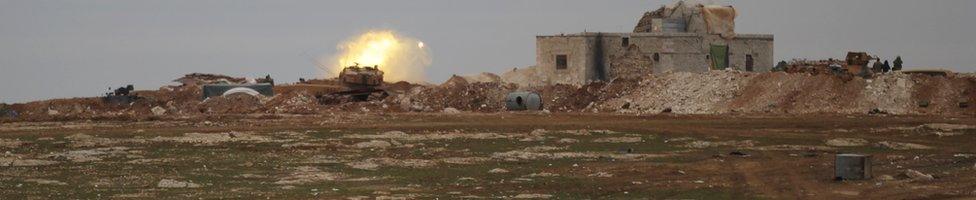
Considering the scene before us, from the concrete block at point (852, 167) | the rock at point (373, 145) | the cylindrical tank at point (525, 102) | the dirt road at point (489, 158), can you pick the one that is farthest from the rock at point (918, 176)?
the cylindrical tank at point (525, 102)

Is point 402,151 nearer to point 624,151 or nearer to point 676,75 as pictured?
point 624,151

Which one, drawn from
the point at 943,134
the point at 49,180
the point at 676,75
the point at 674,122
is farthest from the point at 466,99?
the point at 49,180

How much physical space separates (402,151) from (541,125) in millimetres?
13839

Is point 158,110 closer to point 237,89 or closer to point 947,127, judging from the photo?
point 237,89

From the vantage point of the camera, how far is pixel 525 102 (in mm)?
75500

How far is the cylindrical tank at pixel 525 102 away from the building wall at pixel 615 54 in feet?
27.1

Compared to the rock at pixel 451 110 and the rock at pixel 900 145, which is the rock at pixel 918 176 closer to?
the rock at pixel 900 145

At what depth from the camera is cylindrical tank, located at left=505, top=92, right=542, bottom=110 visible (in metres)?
75.4

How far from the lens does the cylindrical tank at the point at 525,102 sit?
247ft

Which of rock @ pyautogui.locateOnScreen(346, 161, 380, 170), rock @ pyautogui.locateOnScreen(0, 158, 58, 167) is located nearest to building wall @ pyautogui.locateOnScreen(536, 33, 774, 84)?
rock @ pyautogui.locateOnScreen(346, 161, 380, 170)

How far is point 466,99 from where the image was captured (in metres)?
78.4

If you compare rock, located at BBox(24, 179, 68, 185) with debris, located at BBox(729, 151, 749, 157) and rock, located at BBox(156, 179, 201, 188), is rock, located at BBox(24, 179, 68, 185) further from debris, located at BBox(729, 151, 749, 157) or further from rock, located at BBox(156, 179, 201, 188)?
debris, located at BBox(729, 151, 749, 157)

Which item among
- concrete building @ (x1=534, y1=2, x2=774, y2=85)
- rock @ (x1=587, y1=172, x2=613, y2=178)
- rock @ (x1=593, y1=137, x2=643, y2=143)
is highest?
concrete building @ (x1=534, y1=2, x2=774, y2=85)

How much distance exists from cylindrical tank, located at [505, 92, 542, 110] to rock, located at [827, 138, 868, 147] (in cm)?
2612
